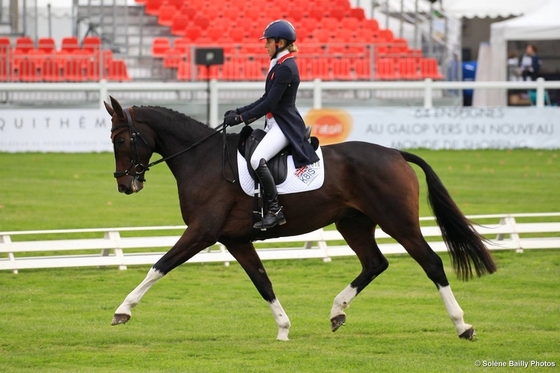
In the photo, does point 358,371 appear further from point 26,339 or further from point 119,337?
point 26,339

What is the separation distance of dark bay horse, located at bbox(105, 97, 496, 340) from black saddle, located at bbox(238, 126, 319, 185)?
11 cm

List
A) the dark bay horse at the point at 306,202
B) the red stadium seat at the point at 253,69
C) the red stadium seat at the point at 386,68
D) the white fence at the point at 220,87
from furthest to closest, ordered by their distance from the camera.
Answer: the red stadium seat at the point at 386,68 → the red stadium seat at the point at 253,69 → the white fence at the point at 220,87 → the dark bay horse at the point at 306,202

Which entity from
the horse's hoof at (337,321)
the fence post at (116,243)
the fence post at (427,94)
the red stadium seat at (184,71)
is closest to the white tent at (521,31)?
the fence post at (427,94)

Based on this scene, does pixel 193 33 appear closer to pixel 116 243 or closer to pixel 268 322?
pixel 116 243

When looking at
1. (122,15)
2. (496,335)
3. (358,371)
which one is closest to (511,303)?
(496,335)

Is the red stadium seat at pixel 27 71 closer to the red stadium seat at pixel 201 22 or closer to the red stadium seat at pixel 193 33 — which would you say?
the red stadium seat at pixel 193 33

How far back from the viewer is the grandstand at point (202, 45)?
95.2ft

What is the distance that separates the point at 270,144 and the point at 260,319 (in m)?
2.01

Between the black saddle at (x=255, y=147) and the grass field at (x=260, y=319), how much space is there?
1.49 meters

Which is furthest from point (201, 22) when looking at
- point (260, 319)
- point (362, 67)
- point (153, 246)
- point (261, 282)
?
point (261, 282)

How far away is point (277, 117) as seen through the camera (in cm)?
959

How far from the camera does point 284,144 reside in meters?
9.61

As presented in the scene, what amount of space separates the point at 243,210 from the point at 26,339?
88.2 inches

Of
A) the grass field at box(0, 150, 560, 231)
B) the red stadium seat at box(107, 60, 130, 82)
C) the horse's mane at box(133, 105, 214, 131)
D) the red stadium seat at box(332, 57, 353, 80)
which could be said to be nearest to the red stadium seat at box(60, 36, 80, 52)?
the red stadium seat at box(107, 60, 130, 82)
